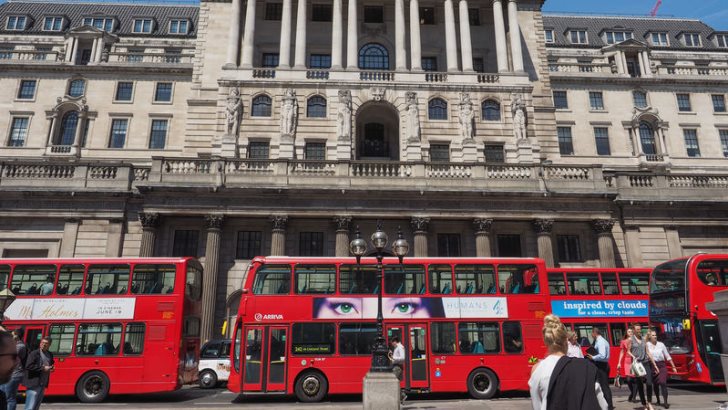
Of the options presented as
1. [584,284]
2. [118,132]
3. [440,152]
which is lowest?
[584,284]

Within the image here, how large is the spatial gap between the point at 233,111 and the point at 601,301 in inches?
985

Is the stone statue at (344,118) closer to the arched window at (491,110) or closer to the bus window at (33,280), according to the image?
the arched window at (491,110)

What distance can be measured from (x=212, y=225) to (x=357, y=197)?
26.6ft

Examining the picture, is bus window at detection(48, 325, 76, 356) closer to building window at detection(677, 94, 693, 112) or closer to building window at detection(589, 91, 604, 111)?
building window at detection(589, 91, 604, 111)

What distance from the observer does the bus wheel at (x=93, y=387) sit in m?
15.4

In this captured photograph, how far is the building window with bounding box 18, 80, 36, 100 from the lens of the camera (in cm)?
4491

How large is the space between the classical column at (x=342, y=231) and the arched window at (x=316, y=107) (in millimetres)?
10180

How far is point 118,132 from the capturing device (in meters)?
44.2

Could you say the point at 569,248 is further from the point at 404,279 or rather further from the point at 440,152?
the point at 404,279

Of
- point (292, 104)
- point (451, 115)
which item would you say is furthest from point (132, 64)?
point (451, 115)

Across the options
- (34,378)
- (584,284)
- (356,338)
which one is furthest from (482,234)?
(34,378)

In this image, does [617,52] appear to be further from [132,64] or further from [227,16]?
[132,64]

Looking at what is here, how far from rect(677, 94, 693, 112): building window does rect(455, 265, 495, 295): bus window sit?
44661mm

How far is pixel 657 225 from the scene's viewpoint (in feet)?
90.5
